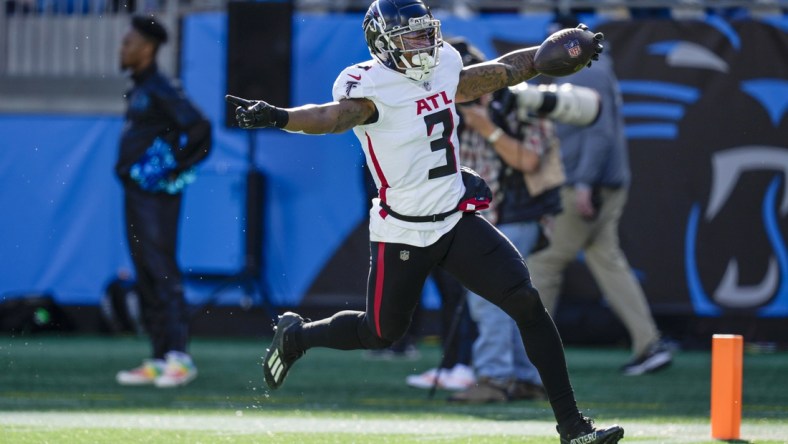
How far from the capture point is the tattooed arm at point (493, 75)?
19.3 ft

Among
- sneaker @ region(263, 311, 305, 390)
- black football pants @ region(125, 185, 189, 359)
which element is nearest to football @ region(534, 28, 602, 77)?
sneaker @ region(263, 311, 305, 390)

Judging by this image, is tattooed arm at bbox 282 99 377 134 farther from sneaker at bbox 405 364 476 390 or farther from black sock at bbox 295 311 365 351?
sneaker at bbox 405 364 476 390

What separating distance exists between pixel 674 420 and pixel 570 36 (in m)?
2.28

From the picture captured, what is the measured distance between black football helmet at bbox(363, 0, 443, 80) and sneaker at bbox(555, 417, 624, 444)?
1500 millimetres

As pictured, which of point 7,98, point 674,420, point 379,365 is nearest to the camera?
point 674,420

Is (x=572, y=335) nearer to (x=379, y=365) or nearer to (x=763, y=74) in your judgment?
(x=379, y=365)

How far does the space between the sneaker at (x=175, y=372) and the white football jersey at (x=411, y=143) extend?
3.48 metres

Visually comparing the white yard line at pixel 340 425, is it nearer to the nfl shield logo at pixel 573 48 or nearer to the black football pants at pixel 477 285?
the black football pants at pixel 477 285

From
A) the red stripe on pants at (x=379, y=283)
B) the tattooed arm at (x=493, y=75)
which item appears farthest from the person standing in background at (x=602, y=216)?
the red stripe on pants at (x=379, y=283)

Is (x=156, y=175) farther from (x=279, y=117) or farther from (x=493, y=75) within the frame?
(x=279, y=117)

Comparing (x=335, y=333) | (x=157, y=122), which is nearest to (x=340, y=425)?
(x=335, y=333)

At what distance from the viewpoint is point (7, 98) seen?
13117 mm

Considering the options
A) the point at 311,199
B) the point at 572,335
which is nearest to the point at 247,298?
the point at 311,199

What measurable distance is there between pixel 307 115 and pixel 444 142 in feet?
2.08
